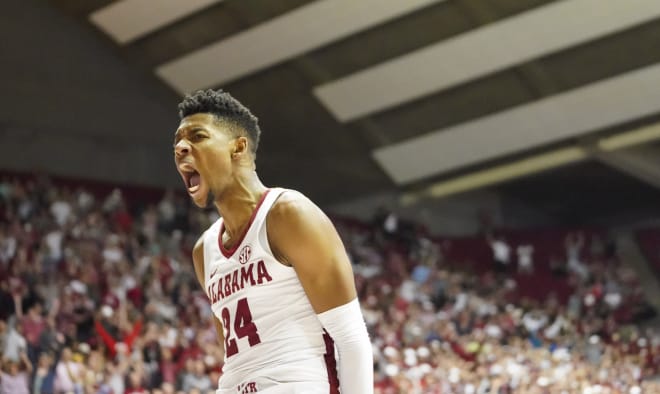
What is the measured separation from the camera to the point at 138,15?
17422 millimetres

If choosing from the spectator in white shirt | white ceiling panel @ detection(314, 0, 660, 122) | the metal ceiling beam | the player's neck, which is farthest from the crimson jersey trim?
the spectator in white shirt

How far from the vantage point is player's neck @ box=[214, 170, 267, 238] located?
9.42 ft

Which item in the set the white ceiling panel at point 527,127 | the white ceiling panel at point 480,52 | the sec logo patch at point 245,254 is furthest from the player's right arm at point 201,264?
the white ceiling panel at point 527,127

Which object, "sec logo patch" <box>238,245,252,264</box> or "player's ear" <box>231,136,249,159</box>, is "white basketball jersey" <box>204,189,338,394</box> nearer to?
"sec logo patch" <box>238,245,252,264</box>

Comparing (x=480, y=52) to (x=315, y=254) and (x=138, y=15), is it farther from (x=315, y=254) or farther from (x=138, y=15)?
(x=315, y=254)

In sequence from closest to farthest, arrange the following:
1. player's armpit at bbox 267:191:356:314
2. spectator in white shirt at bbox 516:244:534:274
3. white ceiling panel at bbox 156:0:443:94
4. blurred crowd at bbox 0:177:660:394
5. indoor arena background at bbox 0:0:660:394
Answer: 1. player's armpit at bbox 267:191:356:314
2. blurred crowd at bbox 0:177:660:394
3. indoor arena background at bbox 0:0:660:394
4. white ceiling panel at bbox 156:0:443:94
5. spectator in white shirt at bbox 516:244:534:274

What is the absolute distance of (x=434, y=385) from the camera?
12188 millimetres

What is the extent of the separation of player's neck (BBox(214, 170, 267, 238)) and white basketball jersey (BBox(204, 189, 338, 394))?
4cm

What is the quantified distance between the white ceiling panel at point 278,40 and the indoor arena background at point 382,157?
4 centimetres

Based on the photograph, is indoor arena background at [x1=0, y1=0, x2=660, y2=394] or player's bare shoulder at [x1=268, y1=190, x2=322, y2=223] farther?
indoor arena background at [x1=0, y1=0, x2=660, y2=394]

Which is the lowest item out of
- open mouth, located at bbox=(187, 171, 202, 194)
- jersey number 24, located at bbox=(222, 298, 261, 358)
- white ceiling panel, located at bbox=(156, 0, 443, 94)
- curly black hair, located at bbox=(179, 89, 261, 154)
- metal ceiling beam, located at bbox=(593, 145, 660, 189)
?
jersey number 24, located at bbox=(222, 298, 261, 358)

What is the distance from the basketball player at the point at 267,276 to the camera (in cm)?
268

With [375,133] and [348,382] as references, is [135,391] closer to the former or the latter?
[348,382]

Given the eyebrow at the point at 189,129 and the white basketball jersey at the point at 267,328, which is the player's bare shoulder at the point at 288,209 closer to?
the white basketball jersey at the point at 267,328
